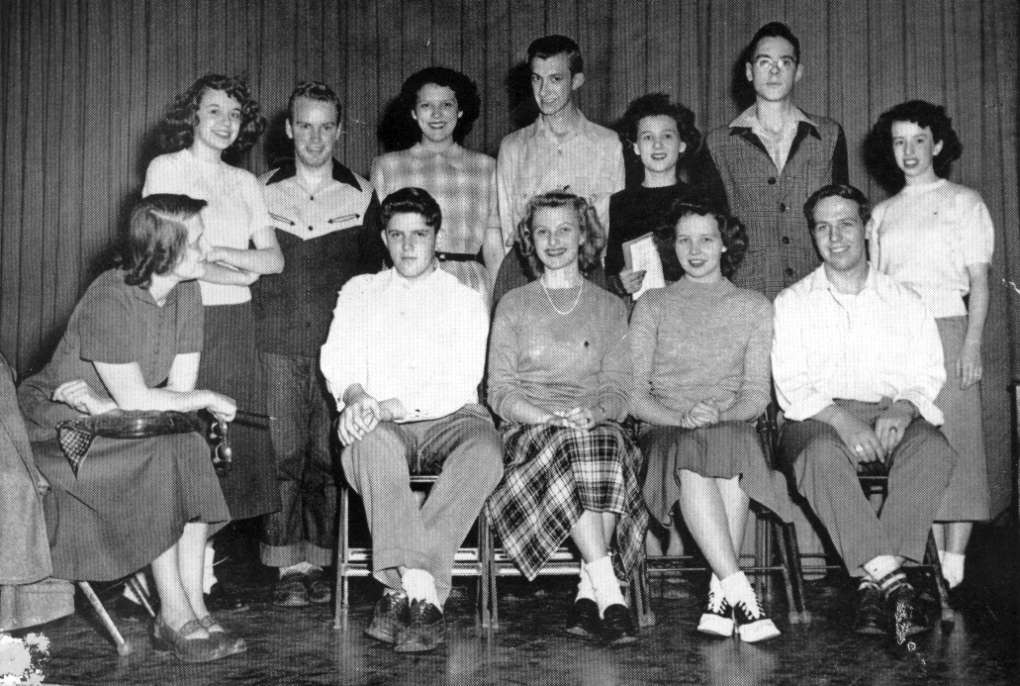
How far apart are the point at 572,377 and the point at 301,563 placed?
1160 millimetres

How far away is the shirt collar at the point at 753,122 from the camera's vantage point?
3.93 metres

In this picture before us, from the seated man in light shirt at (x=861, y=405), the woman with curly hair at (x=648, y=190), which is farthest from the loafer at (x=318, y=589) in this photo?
the seated man in light shirt at (x=861, y=405)

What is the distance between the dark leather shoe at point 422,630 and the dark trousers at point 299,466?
79 centimetres

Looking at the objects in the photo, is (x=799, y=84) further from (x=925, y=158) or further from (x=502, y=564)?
(x=502, y=564)

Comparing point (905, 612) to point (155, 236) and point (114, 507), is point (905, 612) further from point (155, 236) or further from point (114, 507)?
point (155, 236)

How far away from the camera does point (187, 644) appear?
279cm

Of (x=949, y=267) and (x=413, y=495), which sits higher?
(x=949, y=267)

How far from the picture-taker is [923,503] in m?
3.07

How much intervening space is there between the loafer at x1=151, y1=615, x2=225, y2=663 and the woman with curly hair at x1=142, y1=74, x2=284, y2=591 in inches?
23.1

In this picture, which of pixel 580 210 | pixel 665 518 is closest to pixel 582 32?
pixel 580 210

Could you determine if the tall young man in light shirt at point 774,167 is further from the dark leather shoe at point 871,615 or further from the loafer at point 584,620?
the loafer at point 584,620

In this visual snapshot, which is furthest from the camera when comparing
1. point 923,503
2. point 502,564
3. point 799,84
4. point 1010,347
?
point 799,84

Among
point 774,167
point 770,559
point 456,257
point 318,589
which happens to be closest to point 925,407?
point 770,559

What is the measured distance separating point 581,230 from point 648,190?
1.40 ft
